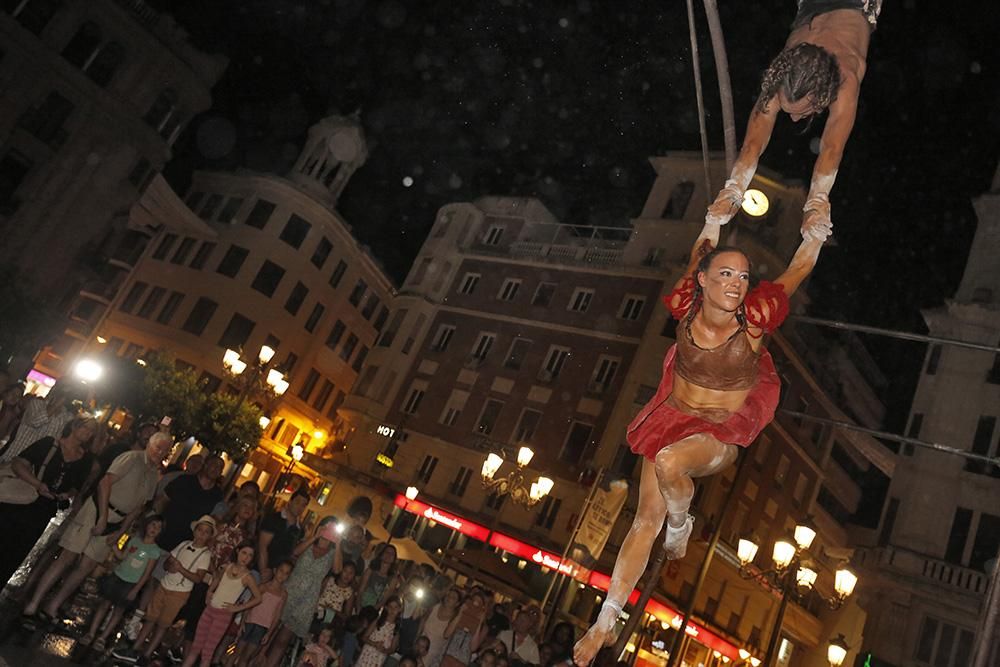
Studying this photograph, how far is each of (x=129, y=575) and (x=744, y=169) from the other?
7518 millimetres

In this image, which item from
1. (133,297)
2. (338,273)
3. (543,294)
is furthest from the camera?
(338,273)

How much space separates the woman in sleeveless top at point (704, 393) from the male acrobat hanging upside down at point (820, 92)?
0.18 meters

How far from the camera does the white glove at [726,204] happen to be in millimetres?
3311

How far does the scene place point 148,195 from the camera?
36.7 meters

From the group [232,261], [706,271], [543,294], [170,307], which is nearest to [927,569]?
[543,294]

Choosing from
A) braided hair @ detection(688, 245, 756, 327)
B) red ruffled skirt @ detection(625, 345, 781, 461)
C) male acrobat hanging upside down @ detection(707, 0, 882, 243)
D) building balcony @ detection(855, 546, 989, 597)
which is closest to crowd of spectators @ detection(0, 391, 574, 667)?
red ruffled skirt @ detection(625, 345, 781, 461)

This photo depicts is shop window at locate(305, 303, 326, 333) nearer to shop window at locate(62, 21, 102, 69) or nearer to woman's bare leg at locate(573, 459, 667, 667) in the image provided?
shop window at locate(62, 21, 102, 69)

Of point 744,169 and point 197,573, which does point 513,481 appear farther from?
point 744,169

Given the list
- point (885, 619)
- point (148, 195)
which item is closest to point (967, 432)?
point (885, 619)

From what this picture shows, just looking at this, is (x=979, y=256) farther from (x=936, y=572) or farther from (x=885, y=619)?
(x=885, y=619)

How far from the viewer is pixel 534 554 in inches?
1140

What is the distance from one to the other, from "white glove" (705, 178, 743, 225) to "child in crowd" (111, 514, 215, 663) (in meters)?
6.76

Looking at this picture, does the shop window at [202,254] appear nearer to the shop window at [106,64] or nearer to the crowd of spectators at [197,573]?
the shop window at [106,64]

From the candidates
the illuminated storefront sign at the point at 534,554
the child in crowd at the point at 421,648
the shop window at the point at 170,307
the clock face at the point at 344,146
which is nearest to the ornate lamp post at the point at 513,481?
the illuminated storefront sign at the point at 534,554
